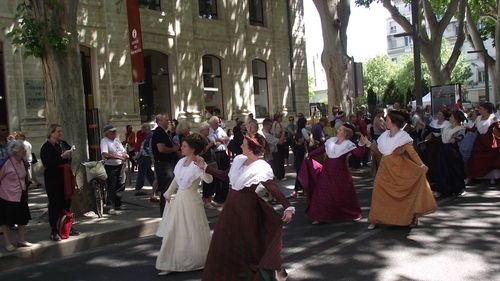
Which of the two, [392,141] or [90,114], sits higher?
[90,114]

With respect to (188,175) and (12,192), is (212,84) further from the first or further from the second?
(188,175)

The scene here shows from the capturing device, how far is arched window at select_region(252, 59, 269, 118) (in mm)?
23364

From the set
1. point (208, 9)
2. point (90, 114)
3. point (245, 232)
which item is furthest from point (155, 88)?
point (245, 232)

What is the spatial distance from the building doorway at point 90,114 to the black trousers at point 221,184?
5062 millimetres

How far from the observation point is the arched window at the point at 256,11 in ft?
77.3

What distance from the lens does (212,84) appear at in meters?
21.4

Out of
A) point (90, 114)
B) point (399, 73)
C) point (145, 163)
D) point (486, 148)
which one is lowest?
point (486, 148)

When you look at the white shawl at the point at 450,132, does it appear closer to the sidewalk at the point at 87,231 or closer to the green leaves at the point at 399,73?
the sidewalk at the point at 87,231

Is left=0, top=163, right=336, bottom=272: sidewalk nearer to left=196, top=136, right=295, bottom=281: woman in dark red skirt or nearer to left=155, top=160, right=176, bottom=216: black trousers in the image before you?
left=155, top=160, right=176, bottom=216: black trousers

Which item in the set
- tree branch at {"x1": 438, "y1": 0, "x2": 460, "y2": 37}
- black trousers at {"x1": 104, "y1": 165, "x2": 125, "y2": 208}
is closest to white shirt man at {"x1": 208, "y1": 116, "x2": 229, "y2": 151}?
black trousers at {"x1": 104, "y1": 165, "x2": 125, "y2": 208}

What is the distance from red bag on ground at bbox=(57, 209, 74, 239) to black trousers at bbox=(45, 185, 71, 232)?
0.05 metres

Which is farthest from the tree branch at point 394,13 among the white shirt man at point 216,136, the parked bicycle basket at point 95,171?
the parked bicycle basket at point 95,171

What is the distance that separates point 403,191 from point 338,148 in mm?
1197

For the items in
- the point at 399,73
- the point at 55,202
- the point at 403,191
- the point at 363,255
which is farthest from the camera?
the point at 399,73
